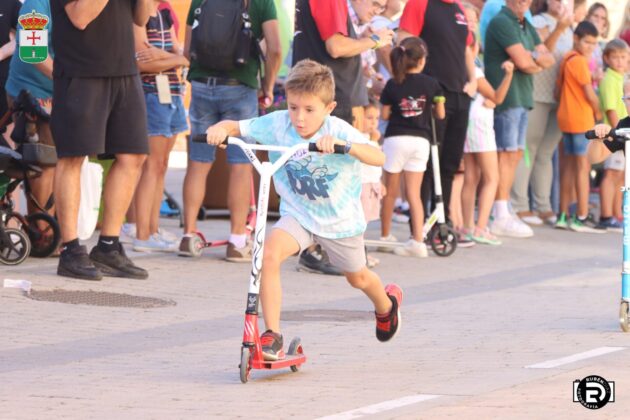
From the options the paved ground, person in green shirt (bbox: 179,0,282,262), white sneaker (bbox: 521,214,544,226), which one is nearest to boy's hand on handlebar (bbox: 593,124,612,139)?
the paved ground

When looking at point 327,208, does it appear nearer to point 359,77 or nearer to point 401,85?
point 359,77

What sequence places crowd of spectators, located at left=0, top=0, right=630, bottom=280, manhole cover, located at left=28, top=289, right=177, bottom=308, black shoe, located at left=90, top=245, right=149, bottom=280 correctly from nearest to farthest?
manhole cover, located at left=28, top=289, right=177, bottom=308
crowd of spectators, located at left=0, top=0, right=630, bottom=280
black shoe, located at left=90, top=245, right=149, bottom=280

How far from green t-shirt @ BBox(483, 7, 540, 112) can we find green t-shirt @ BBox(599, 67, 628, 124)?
1.19 m

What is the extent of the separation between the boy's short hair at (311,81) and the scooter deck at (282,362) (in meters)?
1.28

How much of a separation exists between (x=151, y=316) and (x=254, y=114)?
322cm

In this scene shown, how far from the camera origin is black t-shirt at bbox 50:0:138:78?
1059 cm

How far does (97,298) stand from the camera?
397 inches

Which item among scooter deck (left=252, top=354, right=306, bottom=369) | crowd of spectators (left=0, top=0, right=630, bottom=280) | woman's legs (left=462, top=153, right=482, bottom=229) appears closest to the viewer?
scooter deck (left=252, top=354, right=306, bottom=369)

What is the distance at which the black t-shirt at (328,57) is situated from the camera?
39.6 ft

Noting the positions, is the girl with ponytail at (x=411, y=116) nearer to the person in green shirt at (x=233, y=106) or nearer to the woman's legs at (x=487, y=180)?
the person in green shirt at (x=233, y=106)

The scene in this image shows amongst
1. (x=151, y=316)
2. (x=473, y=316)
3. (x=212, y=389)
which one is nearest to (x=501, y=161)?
(x=473, y=316)

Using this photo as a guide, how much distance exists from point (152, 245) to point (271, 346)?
546 centimetres

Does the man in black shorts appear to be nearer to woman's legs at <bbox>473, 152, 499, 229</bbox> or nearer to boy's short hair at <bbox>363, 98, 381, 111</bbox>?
boy's short hair at <bbox>363, 98, 381, 111</bbox>

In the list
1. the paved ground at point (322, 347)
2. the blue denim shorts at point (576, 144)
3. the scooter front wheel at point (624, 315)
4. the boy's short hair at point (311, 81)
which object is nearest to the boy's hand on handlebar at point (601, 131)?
the scooter front wheel at point (624, 315)
